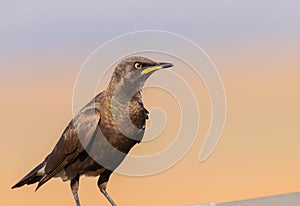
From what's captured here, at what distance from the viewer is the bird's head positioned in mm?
A: 1759

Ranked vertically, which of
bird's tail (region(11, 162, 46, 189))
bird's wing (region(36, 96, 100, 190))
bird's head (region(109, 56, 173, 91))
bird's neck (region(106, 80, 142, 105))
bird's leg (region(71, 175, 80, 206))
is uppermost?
bird's head (region(109, 56, 173, 91))

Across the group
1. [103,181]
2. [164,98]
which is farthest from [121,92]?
[103,181]

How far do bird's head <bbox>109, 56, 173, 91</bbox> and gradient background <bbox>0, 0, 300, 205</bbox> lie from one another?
0.07 meters

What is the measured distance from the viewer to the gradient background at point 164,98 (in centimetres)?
173

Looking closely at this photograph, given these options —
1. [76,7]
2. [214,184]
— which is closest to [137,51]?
[76,7]

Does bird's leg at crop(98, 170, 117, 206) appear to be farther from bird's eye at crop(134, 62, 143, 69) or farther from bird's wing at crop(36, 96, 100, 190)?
bird's eye at crop(134, 62, 143, 69)

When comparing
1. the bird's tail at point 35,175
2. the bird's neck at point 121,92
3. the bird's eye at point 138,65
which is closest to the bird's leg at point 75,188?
the bird's tail at point 35,175

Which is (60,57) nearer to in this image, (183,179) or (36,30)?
(36,30)

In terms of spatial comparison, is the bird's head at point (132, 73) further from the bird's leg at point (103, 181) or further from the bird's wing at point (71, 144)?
the bird's leg at point (103, 181)

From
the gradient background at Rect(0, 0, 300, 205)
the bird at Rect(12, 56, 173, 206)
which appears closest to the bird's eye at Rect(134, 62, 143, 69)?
the bird at Rect(12, 56, 173, 206)

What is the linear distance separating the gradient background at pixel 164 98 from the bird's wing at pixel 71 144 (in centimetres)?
3

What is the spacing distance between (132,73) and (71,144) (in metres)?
0.32

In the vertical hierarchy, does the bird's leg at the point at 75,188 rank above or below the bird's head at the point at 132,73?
below

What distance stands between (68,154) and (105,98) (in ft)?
0.76
